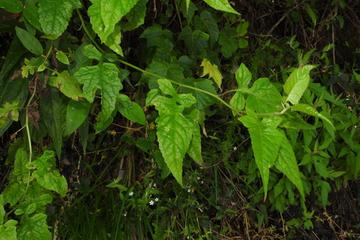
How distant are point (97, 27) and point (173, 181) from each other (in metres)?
0.69

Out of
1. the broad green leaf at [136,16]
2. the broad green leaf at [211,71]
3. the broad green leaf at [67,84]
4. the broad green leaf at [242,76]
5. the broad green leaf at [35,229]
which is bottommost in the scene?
the broad green leaf at [35,229]

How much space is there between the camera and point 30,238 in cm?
103

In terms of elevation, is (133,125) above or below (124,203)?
above

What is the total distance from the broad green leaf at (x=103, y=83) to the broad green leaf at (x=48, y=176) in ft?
0.63

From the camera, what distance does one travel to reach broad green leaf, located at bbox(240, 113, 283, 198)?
826 millimetres

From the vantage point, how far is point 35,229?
104 cm

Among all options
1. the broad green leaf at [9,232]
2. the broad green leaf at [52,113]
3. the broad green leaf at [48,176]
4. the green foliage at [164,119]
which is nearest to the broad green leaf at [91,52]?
the green foliage at [164,119]

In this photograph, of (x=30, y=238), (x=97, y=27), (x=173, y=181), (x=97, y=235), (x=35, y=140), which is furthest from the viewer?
(x=173, y=181)

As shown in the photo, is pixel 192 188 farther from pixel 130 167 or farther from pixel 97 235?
pixel 97 235

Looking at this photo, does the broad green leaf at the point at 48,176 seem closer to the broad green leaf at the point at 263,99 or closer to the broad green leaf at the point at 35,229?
the broad green leaf at the point at 35,229

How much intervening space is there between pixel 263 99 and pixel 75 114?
1.19ft

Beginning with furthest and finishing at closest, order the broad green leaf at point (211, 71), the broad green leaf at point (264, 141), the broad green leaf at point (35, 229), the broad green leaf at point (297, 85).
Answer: the broad green leaf at point (211, 71) → the broad green leaf at point (35, 229) → the broad green leaf at point (297, 85) → the broad green leaf at point (264, 141)

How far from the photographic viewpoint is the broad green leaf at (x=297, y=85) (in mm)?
933

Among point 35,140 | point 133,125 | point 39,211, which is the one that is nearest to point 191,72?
point 133,125
